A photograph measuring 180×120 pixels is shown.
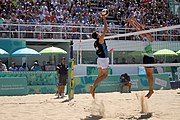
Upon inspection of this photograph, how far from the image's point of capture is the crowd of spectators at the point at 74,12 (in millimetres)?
20938

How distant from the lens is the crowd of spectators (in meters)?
20.9

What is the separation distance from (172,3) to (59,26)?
1375 centimetres

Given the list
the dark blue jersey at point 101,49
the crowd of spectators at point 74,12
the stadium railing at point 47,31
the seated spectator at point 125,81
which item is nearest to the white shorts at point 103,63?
the dark blue jersey at point 101,49

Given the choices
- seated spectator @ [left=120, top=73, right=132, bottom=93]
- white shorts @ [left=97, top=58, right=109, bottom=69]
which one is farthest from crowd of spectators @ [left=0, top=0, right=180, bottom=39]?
white shorts @ [left=97, top=58, right=109, bottom=69]

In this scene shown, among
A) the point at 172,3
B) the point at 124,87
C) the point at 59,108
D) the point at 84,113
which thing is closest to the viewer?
the point at 84,113

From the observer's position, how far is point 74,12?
23.7m

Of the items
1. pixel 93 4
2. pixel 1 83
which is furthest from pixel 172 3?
pixel 1 83

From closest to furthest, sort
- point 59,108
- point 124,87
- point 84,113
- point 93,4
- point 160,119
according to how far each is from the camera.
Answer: point 160,119
point 84,113
point 59,108
point 124,87
point 93,4

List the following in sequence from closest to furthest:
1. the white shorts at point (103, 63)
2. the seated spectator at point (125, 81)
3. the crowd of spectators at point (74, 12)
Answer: the white shorts at point (103, 63) < the seated spectator at point (125, 81) < the crowd of spectators at point (74, 12)

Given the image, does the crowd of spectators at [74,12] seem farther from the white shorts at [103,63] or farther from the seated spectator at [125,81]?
the white shorts at [103,63]

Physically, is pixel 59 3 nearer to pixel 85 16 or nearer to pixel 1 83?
pixel 85 16

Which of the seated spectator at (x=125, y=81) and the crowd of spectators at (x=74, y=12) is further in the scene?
the crowd of spectators at (x=74, y=12)

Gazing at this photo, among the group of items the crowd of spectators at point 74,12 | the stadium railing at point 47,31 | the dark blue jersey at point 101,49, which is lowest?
the dark blue jersey at point 101,49

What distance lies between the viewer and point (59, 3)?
23719 millimetres
